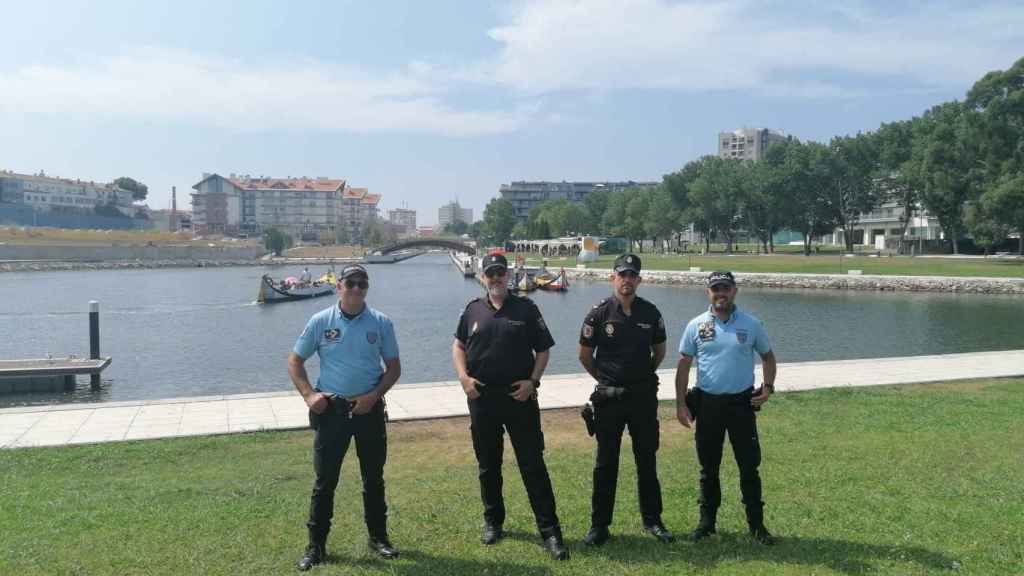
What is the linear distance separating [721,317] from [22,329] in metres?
42.0

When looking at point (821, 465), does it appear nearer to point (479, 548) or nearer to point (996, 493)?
point (996, 493)

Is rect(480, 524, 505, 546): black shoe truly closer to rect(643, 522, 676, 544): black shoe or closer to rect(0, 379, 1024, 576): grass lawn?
rect(0, 379, 1024, 576): grass lawn

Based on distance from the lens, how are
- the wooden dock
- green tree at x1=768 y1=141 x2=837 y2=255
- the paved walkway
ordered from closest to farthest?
1. the paved walkway
2. the wooden dock
3. green tree at x1=768 y1=141 x2=837 y2=255

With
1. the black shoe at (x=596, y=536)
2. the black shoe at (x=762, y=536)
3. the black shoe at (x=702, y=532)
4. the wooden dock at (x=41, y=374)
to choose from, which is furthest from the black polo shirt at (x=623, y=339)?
the wooden dock at (x=41, y=374)

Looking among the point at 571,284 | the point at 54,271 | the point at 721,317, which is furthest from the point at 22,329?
the point at 54,271

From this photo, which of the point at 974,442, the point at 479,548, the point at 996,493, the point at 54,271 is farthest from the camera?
the point at 54,271

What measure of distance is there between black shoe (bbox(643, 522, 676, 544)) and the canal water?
15362mm

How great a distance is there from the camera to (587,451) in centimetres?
872

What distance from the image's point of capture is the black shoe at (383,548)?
546 centimetres

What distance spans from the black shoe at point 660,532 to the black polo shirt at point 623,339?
43.7 inches

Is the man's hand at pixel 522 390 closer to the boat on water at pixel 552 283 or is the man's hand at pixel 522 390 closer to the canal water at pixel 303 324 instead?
the canal water at pixel 303 324

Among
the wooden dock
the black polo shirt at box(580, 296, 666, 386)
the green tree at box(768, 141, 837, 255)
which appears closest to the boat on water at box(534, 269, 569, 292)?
the green tree at box(768, 141, 837, 255)

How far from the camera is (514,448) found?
5785mm

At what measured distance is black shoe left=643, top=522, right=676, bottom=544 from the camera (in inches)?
225
